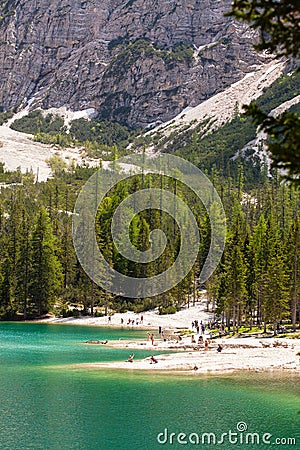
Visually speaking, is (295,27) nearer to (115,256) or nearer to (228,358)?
(228,358)

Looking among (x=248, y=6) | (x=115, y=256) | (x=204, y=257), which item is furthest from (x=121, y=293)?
(x=248, y=6)

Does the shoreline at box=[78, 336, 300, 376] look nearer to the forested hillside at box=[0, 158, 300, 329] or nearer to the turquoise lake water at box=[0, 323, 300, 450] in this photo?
the turquoise lake water at box=[0, 323, 300, 450]

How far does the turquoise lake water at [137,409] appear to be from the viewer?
2416 centimetres

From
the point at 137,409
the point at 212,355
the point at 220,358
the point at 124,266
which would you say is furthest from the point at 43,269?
the point at 137,409

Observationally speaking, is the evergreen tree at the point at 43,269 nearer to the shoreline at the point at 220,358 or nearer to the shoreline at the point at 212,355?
the shoreline at the point at 212,355

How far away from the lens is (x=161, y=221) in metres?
106

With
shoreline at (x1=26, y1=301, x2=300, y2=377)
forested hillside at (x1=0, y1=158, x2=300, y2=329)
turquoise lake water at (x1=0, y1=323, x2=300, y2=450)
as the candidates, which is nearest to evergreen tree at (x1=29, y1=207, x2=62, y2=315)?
forested hillside at (x1=0, y1=158, x2=300, y2=329)

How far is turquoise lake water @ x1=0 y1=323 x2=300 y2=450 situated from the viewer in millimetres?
24156

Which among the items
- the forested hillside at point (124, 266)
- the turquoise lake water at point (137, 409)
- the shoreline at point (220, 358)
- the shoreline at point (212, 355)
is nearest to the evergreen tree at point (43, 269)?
the forested hillside at point (124, 266)

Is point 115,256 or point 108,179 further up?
point 108,179

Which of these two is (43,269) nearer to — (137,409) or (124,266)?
(124,266)

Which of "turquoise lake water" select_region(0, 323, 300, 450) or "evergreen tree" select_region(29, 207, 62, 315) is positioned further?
"evergreen tree" select_region(29, 207, 62, 315)

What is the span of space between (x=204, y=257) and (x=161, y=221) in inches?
484

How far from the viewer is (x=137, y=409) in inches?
1136
